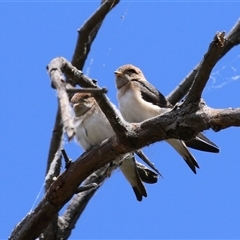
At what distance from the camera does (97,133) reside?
4.46 meters

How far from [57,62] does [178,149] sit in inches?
95.0

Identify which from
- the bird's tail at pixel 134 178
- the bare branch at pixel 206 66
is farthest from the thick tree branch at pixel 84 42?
the bare branch at pixel 206 66

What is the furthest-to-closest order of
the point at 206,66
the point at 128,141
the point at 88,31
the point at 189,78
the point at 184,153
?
1. the point at 189,78
2. the point at 88,31
3. the point at 184,153
4. the point at 128,141
5. the point at 206,66

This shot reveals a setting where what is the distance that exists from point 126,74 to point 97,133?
1087 millimetres

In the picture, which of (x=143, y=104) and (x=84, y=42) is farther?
(x=84, y=42)

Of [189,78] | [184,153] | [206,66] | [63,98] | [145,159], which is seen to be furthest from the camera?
[189,78]

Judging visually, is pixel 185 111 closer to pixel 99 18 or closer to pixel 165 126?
pixel 165 126

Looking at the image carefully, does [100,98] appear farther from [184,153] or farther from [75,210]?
[75,210]

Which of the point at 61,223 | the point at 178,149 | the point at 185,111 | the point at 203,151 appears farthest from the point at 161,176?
the point at 61,223

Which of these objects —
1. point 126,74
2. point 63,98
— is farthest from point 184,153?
point 63,98

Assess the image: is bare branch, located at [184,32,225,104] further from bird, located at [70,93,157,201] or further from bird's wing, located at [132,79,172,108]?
bird's wing, located at [132,79,172,108]

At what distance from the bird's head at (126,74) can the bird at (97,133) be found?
0.68 meters

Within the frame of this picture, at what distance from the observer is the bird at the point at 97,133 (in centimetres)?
446

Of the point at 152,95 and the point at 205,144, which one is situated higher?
the point at 152,95
